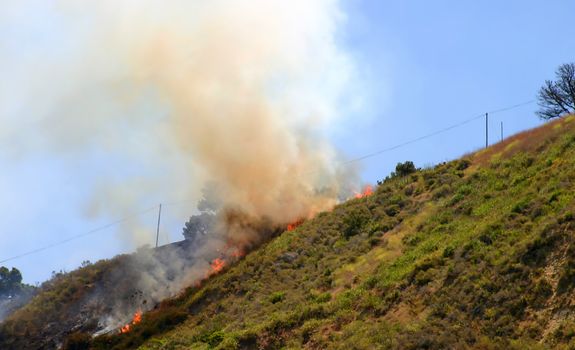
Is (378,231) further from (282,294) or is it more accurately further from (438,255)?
(438,255)

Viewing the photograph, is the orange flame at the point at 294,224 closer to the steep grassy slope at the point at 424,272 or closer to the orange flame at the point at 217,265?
the steep grassy slope at the point at 424,272

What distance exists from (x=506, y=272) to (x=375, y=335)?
5214 millimetres

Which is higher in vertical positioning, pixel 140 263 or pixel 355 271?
pixel 140 263

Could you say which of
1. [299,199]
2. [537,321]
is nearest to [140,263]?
[299,199]

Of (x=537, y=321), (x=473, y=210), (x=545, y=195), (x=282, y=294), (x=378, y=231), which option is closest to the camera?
(x=537, y=321)

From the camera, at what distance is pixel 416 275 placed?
2997 centimetres

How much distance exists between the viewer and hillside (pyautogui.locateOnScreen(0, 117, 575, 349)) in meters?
24.0

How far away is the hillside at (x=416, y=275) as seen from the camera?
947 inches

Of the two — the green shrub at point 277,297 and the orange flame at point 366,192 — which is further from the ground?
the orange flame at point 366,192

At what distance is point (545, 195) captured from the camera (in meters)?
30.1

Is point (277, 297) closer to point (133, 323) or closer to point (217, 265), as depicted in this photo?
point (133, 323)

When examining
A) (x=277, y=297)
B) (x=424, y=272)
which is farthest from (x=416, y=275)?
(x=277, y=297)

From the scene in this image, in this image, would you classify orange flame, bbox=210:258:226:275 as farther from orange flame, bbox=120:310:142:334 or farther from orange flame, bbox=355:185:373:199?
orange flame, bbox=355:185:373:199

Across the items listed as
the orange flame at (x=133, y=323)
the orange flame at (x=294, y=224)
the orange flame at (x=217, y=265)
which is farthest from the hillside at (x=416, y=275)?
the orange flame at (x=217, y=265)
